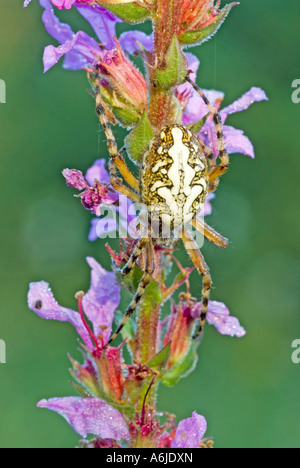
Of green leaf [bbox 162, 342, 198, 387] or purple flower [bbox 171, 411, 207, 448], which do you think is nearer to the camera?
purple flower [bbox 171, 411, 207, 448]

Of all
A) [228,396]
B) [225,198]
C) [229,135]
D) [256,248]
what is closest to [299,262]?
[256,248]

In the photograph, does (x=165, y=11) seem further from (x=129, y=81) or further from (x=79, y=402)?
(x=79, y=402)

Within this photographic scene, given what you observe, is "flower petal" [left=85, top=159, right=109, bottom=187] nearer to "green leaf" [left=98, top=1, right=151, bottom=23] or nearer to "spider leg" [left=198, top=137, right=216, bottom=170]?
"spider leg" [left=198, top=137, right=216, bottom=170]

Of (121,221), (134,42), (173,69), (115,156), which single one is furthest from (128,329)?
(134,42)

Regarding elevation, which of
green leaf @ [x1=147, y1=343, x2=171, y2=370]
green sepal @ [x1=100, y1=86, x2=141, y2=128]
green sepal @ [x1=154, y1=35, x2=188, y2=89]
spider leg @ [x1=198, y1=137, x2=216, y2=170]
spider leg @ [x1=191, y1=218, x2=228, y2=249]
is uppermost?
green sepal @ [x1=154, y1=35, x2=188, y2=89]

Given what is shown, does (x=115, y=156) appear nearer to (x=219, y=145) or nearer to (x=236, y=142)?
(x=219, y=145)

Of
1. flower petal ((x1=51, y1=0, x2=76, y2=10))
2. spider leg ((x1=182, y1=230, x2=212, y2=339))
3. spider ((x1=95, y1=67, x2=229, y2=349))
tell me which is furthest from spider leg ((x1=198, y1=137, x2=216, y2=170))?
flower petal ((x1=51, y1=0, x2=76, y2=10))
